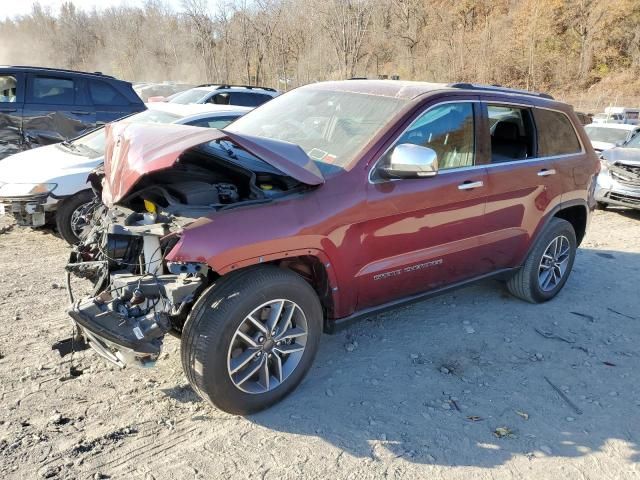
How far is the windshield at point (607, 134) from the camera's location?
1259cm

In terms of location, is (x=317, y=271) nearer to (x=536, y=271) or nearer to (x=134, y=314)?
(x=134, y=314)

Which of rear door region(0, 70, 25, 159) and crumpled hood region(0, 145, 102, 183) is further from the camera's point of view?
rear door region(0, 70, 25, 159)

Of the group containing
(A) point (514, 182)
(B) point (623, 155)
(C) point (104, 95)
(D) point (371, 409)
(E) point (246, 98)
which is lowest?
(D) point (371, 409)

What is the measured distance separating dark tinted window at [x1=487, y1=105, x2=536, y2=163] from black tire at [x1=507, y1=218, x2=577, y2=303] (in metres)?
0.76

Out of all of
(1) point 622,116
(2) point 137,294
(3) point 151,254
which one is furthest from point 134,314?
(1) point 622,116

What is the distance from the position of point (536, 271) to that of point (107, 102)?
7704 millimetres

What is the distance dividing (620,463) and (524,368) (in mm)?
970

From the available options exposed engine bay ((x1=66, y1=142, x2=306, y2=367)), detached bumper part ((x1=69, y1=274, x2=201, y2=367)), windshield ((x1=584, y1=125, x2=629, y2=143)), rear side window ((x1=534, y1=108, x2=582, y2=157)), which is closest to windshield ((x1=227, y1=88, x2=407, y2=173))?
exposed engine bay ((x1=66, y1=142, x2=306, y2=367))

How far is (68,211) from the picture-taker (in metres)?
5.73

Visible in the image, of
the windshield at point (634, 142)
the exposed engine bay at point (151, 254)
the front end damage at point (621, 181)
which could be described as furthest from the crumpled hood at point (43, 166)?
the windshield at point (634, 142)

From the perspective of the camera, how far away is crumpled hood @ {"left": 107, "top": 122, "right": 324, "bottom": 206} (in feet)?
9.04

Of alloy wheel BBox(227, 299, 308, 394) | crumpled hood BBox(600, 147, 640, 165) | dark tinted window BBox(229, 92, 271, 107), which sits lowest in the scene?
alloy wheel BBox(227, 299, 308, 394)

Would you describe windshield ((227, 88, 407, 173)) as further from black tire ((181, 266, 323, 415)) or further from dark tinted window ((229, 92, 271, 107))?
dark tinted window ((229, 92, 271, 107))

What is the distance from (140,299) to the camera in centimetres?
277
